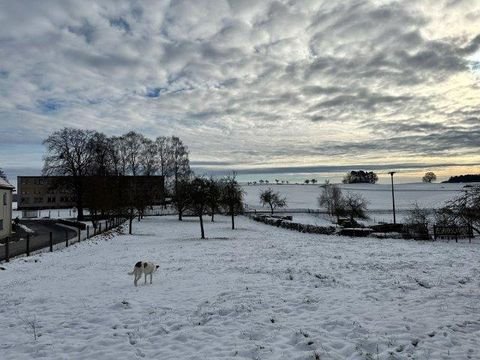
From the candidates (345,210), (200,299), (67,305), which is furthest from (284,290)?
(345,210)

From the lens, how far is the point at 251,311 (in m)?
9.66

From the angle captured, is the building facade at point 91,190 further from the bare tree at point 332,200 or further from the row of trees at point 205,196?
the bare tree at point 332,200

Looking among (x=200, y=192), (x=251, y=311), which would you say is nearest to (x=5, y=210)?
(x=200, y=192)

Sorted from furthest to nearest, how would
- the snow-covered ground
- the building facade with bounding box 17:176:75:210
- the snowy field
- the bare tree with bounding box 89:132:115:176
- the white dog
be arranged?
the building facade with bounding box 17:176:75:210 → the snow-covered ground → the bare tree with bounding box 89:132:115:176 → the white dog → the snowy field

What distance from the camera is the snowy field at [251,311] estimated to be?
24.3 ft

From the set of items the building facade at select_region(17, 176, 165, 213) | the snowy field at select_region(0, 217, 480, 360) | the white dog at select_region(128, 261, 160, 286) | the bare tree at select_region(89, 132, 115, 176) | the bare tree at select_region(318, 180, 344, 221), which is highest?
the bare tree at select_region(89, 132, 115, 176)

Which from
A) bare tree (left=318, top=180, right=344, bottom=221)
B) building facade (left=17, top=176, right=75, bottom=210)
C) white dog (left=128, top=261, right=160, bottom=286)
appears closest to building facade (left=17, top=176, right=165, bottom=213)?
building facade (left=17, top=176, right=75, bottom=210)

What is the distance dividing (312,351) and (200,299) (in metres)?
4.47

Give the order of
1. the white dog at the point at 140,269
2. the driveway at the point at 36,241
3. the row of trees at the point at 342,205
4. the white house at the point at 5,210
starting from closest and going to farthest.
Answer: the white dog at the point at 140,269 → the driveway at the point at 36,241 → the white house at the point at 5,210 → the row of trees at the point at 342,205

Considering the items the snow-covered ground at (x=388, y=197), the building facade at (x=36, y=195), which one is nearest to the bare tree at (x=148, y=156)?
the snow-covered ground at (x=388, y=197)

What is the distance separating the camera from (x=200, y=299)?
11.0 meters

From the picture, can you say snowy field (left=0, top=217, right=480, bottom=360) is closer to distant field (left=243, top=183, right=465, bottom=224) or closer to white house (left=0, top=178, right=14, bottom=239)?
white house (left=0, top=178, right=14, bottom=239)

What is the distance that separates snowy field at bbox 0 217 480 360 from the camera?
24.3ft

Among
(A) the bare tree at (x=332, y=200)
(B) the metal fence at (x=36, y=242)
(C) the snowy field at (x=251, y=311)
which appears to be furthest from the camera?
(A) the bare tree at (x=332, y=200)
